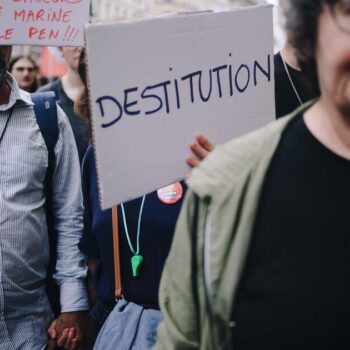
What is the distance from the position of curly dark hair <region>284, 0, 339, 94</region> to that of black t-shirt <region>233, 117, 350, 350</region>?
196 mm

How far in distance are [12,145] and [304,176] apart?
54.4 inches

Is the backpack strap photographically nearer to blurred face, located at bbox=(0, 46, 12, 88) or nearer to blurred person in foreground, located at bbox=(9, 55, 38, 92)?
blurred face, located at bbox=(0, 46, 12, 88)

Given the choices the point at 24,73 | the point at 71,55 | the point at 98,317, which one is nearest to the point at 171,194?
the point at 98,317

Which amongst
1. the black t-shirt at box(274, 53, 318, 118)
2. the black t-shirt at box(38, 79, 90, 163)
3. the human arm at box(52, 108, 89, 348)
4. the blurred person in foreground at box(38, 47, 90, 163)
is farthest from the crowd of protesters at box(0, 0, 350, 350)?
the blurred person in foreground at box(38, 47, 90, 163)

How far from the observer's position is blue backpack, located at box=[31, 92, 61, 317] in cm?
230

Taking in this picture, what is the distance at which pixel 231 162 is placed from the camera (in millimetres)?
1162

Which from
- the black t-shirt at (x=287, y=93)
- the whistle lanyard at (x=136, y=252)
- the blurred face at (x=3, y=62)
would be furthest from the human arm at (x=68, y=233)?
the black t-shirt at (x=287, y=93)

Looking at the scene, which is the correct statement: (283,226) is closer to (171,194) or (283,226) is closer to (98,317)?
(171,194)

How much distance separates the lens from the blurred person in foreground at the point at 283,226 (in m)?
1.09

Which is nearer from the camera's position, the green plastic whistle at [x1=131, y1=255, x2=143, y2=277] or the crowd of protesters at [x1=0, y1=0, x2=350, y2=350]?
the crowd of protesters at [x1=0, y1=0, x2=350, y2=350]

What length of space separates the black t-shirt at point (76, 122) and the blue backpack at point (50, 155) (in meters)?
0.79

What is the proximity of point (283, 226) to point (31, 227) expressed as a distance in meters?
1.33

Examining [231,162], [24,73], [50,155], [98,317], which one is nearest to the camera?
[231,162]

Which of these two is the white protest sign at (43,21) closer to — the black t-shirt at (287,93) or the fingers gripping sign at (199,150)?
the black t-shirt at (287,93)
